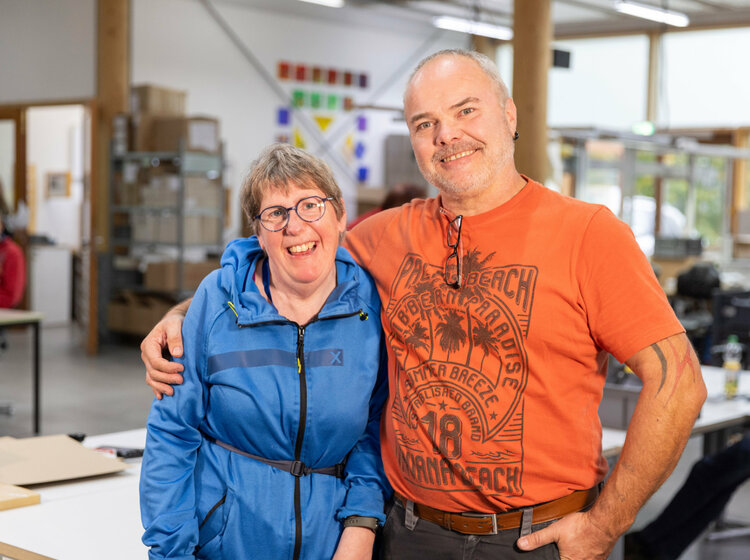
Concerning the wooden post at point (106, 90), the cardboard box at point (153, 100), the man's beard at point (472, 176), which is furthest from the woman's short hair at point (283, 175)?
→ the wooden post at point (106, 90)

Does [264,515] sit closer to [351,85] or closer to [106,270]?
[106,270]

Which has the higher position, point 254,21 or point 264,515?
point 254,21

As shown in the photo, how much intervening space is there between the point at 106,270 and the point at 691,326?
593 centimetres

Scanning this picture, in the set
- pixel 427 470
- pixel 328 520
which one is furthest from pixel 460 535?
pixel 328 520

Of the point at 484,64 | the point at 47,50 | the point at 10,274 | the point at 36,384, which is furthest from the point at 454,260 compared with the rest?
the point at 47,50

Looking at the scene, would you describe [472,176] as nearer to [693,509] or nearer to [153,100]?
[693,509]

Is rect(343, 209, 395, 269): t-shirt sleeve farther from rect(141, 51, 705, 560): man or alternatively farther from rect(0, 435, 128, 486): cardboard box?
rect(0, 435, 128, 486): cardboard box

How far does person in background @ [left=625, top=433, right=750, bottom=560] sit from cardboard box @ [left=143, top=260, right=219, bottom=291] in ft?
19.8

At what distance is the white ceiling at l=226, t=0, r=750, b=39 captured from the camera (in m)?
11.8

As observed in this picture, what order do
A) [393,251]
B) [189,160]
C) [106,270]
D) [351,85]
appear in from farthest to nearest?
[351,85] < [106,270] < [189,160] < [393,251]

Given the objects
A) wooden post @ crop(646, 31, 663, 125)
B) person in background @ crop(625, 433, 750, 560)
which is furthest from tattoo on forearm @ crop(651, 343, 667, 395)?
wooden post @ crop(646, 31, 663, 125)

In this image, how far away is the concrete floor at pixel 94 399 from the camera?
4559 millimetres

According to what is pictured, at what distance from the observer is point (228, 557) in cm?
177

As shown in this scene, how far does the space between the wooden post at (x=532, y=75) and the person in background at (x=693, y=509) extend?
11.6 feet
